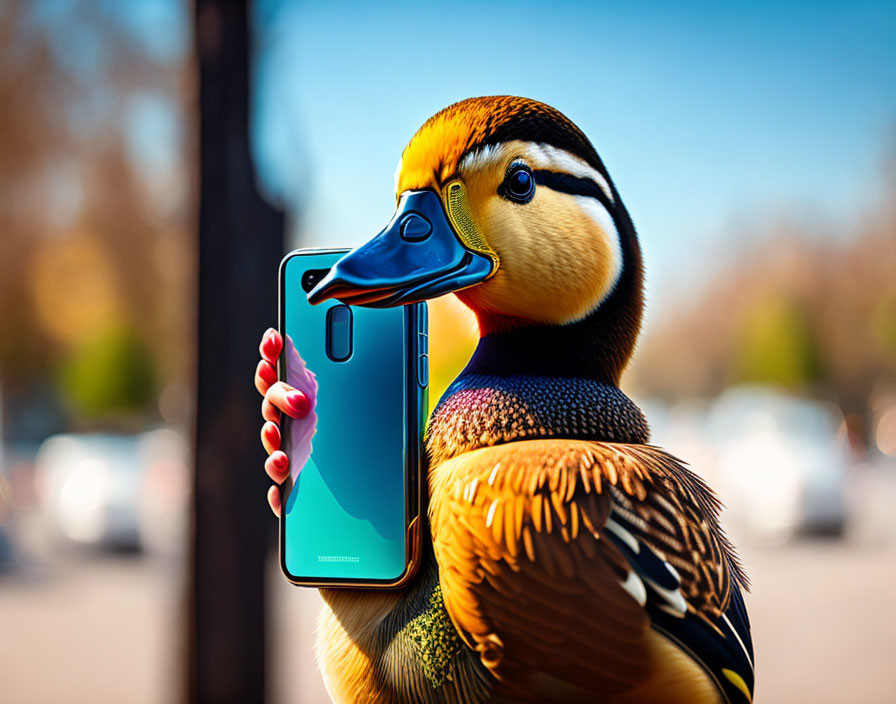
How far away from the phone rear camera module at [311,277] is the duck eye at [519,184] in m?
0.24

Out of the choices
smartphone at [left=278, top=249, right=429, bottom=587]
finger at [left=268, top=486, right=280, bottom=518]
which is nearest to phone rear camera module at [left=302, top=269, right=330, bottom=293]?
smartphone at [left=278, top=249, right=429, bottom=587]

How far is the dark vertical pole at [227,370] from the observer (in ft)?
5.92

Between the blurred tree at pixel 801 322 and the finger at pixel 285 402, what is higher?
the finger at pixel 285 402

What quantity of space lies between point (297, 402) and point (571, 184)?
1.16ft

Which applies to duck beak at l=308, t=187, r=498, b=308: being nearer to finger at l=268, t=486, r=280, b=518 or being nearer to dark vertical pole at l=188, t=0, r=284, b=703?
finger at l=268, t=486, r=280, b=518

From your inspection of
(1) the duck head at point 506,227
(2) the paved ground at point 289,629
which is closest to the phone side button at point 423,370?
(1) the duck head at point 506,227

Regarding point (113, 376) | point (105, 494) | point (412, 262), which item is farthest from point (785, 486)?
point (113, 376)

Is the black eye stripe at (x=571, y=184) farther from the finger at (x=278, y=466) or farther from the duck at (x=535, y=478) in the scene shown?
the finger at (x=278, y=466)

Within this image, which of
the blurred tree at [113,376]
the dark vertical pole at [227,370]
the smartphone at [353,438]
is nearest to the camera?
Result: the smartphone at [353,438]

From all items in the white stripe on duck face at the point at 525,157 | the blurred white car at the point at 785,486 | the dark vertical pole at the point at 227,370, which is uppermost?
the white stripe on duck face at the point at 525,157

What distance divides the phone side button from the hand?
0.40 feet

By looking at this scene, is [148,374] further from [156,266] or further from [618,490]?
[618,490]

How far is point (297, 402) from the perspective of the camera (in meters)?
0.87

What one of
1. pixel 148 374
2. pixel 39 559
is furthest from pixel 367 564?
pixel 148 374
